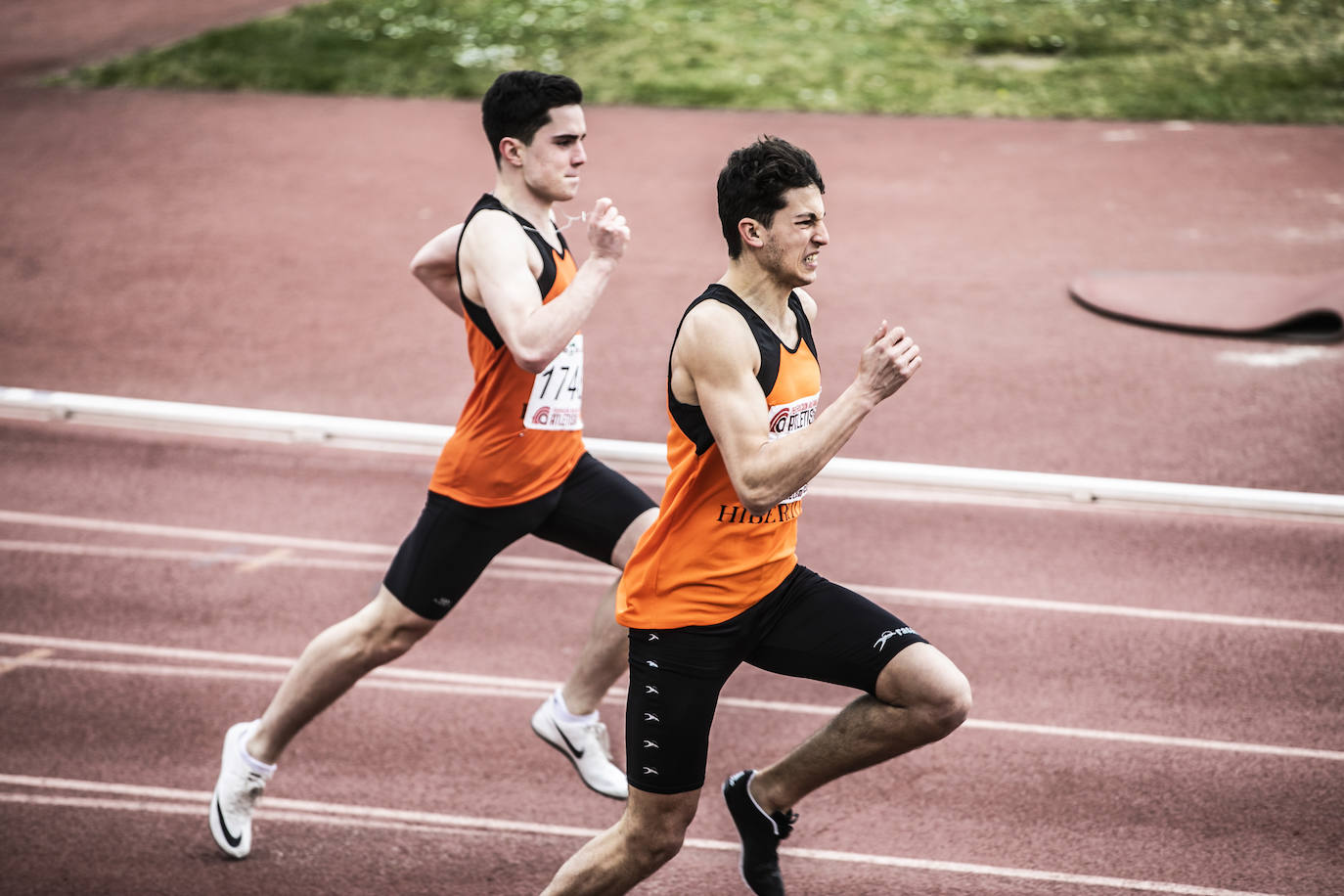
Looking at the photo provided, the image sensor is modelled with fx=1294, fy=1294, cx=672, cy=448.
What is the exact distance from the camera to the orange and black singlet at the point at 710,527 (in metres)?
2.94

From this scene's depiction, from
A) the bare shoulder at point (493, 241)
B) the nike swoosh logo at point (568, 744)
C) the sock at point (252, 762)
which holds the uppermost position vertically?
the bare shoulder at point (493, 241)

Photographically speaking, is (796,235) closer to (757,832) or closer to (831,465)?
(757,832)

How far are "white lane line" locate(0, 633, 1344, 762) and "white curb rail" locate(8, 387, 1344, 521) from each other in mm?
1155

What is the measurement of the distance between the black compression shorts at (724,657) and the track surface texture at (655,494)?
90 centimetres

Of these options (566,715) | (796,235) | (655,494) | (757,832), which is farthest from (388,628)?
(655,494)

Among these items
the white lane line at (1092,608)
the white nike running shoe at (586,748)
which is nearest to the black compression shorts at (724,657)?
the white nike running shoe at (586,748)

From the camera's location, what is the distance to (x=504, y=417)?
3.70 m

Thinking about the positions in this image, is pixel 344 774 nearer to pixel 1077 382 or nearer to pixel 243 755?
pixel 243 755

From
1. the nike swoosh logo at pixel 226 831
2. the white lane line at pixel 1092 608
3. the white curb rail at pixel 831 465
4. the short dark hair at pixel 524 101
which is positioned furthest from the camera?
the white curb rail at pixel 831 465

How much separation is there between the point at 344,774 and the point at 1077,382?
200 inches

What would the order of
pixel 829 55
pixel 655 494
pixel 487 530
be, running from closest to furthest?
1. pixel 487 530
2. pixel 655 494
3. pixel 829 55

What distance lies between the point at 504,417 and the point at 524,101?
89 centimetres

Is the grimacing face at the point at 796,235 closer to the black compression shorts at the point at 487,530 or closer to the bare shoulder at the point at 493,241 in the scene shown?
the bare shoulder at the point at 493,241

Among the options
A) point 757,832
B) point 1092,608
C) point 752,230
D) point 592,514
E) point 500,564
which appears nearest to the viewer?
point 752,230
